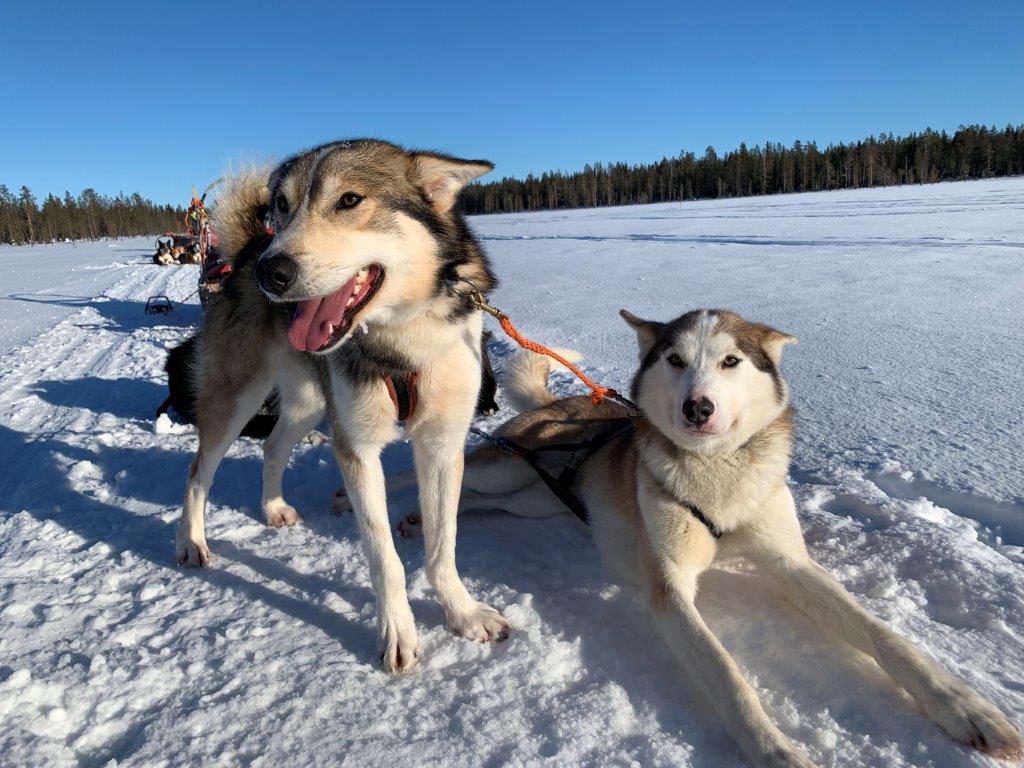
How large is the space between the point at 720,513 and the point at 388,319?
1407 mm

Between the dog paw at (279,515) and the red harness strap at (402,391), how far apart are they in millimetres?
1278

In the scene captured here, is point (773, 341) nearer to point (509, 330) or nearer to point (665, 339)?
point (665, 339)

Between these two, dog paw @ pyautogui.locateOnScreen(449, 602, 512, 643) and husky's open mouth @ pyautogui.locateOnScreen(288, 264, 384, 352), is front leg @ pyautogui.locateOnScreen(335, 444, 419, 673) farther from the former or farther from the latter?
husky's open mouth @ pyautogui.locateOnScreen(288, 264, 384, 352)

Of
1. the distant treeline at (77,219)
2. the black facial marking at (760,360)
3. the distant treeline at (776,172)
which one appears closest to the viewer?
the black facial marking at (760,360)

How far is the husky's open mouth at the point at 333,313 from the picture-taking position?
204cm

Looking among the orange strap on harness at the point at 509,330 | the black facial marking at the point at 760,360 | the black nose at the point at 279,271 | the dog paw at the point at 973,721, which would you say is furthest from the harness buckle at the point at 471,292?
the dog paw at the point at 973,721

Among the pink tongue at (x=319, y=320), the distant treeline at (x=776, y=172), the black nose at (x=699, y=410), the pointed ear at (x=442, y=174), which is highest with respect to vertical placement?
the distant treeline at (x=776, y=172)

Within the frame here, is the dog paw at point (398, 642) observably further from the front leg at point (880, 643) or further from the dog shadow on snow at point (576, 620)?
the front leg at point (880, 643)

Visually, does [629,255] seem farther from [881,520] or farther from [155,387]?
[881,520]

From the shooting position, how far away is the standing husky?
2.04 m

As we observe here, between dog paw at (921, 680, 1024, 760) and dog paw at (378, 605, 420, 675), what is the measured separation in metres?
1.53

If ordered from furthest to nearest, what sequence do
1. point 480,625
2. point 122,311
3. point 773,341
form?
point 122,311 < point 773,341 < point 480,625

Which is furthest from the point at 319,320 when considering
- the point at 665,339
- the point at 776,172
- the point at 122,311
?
the point at 776,172

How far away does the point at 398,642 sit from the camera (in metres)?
2.12
